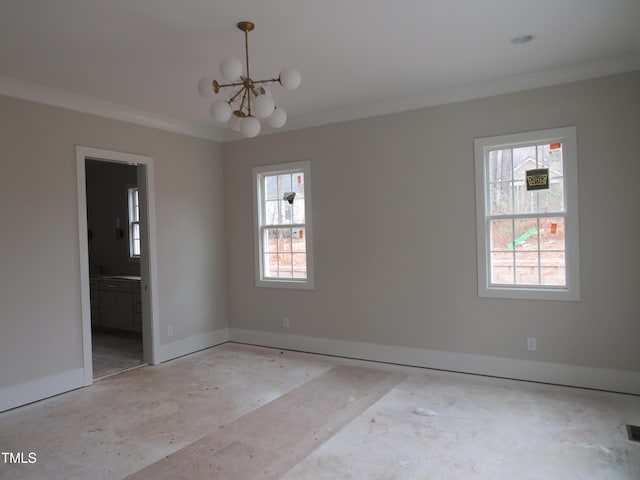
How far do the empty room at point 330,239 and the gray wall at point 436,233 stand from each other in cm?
2

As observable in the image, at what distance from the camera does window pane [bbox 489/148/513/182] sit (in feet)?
14.2

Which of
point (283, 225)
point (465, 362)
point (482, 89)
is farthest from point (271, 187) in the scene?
point (465, 362)

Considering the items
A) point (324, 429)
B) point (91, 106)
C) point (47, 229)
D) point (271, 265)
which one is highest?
point (91, 106)

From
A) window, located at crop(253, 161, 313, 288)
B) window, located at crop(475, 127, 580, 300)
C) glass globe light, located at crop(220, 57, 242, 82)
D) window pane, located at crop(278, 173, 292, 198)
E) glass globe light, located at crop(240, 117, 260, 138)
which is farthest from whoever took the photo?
window pane, located at crop(278, 173, 292, 198)

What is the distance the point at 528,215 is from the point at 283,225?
2759mm

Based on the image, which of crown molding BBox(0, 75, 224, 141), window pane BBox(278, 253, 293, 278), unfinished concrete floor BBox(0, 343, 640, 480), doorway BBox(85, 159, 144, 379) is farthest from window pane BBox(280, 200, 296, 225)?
doorway BBox(85, 159, 144, 379)

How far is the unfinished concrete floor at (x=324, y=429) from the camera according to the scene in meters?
2.77

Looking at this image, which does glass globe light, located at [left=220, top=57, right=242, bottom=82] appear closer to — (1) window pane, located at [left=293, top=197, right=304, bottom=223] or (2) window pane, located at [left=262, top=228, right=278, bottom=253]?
(1) window pane, located at [left=293, top=197, right=304, bottom=223]

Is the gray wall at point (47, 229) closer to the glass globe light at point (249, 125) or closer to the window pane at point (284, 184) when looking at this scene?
the window pane at point (284, 184)

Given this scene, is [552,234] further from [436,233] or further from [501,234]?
[436,233]

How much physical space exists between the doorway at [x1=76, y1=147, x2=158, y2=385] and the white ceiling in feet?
3.05

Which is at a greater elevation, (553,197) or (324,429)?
(553,197)

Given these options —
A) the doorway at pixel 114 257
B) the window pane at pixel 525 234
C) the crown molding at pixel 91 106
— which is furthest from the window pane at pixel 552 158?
the doorway at pixel 114 257

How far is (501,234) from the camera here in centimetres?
436
